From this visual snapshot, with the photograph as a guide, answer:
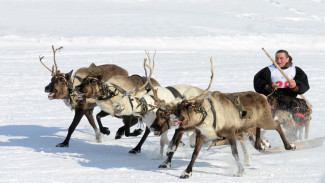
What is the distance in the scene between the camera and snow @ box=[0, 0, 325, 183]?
25.2 ft

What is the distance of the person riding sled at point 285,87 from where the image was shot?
28.6 feet

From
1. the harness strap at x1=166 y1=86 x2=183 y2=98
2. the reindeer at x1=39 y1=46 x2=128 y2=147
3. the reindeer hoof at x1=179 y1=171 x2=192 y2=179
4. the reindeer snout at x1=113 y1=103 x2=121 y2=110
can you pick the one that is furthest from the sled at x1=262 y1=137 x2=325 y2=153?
the reindeer at x1=39 y1=46 x2=128 y2=147

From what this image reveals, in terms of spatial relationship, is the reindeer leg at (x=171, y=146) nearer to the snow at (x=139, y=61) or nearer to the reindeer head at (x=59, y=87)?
the snow at (x=139, y=61)

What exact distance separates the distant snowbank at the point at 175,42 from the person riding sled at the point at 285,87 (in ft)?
62.0

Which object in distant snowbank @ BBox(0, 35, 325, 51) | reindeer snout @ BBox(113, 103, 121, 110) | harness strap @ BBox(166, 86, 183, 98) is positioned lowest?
reindeer snout @ BBox(113, 103, 121, 110)

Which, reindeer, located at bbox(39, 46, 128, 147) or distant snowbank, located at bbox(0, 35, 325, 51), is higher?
distant snowbank, located at bbox(0, 35, 325, 51)

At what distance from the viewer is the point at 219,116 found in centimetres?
691

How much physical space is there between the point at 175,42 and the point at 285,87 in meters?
21.2

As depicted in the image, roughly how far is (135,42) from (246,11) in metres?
18.9

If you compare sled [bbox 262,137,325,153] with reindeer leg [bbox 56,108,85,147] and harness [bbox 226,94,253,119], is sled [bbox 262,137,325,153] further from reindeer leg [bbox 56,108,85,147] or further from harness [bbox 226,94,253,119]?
reindeer leg [bbox 56,108,85,147]

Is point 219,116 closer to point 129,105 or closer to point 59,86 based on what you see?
point 129,105

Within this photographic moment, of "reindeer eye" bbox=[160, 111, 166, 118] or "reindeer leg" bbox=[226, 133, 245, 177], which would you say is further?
"reindeer eye" bbox=[160, 111, 166, 118]

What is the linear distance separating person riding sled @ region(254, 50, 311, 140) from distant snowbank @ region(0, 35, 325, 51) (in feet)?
62.0

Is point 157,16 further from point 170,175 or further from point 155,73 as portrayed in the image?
point 170,175
